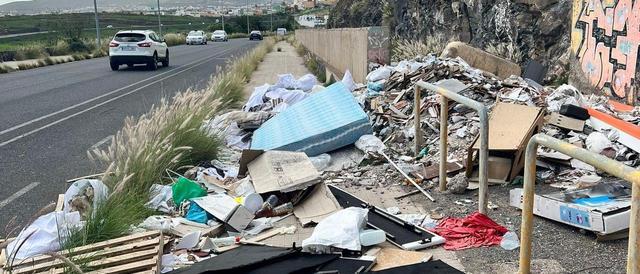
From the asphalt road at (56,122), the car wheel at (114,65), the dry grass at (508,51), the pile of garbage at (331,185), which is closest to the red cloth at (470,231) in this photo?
the pile of garbage at (331,185)

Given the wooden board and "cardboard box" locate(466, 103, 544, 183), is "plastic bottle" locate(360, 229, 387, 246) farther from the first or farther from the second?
"cardboard box" locate(466, 103, 544, 183)

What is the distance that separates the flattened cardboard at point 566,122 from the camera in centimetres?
715

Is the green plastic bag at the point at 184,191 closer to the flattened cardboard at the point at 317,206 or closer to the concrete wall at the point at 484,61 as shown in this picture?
the flattened cardboard at the point at 317,206

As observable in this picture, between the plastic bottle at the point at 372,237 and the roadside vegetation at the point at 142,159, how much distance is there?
71.8 inches

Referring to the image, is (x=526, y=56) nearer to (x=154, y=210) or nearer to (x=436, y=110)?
(x=436, y=110)

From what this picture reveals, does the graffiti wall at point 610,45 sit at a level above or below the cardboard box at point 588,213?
above

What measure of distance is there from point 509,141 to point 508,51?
10582 millimetres

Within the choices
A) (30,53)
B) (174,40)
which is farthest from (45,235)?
(174,40)

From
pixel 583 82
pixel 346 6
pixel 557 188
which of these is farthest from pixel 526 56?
pixel 346 6

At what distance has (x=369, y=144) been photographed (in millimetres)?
7523

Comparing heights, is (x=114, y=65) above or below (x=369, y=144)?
below

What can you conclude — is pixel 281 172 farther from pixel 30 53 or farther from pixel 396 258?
pixel 30 53

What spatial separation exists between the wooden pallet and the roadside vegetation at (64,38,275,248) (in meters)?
0.17

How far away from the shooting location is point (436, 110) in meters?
8.53
